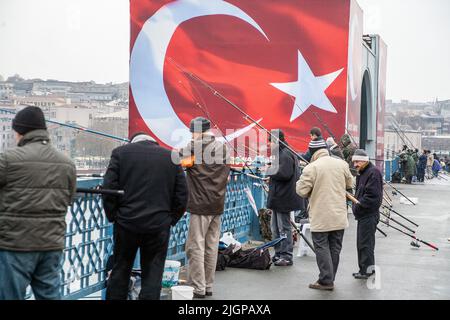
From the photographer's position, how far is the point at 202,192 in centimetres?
770

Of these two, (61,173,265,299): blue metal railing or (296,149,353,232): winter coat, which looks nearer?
(61,173,265,299): blue metal railing

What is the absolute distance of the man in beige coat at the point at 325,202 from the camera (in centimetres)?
812

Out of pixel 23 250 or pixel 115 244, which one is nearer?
pixel 23 250

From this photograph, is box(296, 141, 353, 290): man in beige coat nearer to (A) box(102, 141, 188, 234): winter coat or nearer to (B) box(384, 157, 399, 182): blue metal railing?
(A) box(102, 141, 188, 234): winter coat

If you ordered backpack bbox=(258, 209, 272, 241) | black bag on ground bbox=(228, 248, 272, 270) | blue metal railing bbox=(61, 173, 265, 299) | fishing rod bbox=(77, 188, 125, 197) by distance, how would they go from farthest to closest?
1. backpack bbox=(258, 209, 272, 241)
2. black bag on ground bbox=(228, 248, 272, 270)
3. blue metal railing bbox=(61, 173, 265, 299)
4. fishing rod bbox=(77, 188, 125, 197)

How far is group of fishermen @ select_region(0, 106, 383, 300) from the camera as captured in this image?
16.3 ft

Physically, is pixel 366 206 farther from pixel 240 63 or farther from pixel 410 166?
pixel 410 166

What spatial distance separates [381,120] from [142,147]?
30841mm

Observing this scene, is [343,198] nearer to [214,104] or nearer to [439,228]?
[439,228]

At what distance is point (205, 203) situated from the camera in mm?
7676

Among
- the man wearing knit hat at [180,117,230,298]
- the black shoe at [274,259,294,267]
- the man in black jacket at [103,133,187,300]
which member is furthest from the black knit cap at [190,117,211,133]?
the black shoe at [274,259,294,267]

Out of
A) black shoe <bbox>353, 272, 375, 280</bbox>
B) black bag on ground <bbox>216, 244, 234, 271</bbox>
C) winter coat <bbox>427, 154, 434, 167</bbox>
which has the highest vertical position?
winter coat <bbox>427, 154, 434, 167</bbox>

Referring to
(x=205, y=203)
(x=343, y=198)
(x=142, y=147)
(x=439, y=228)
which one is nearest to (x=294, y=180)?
(x=343, y=198)

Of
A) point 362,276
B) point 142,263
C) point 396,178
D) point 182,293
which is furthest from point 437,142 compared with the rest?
point 142,263
